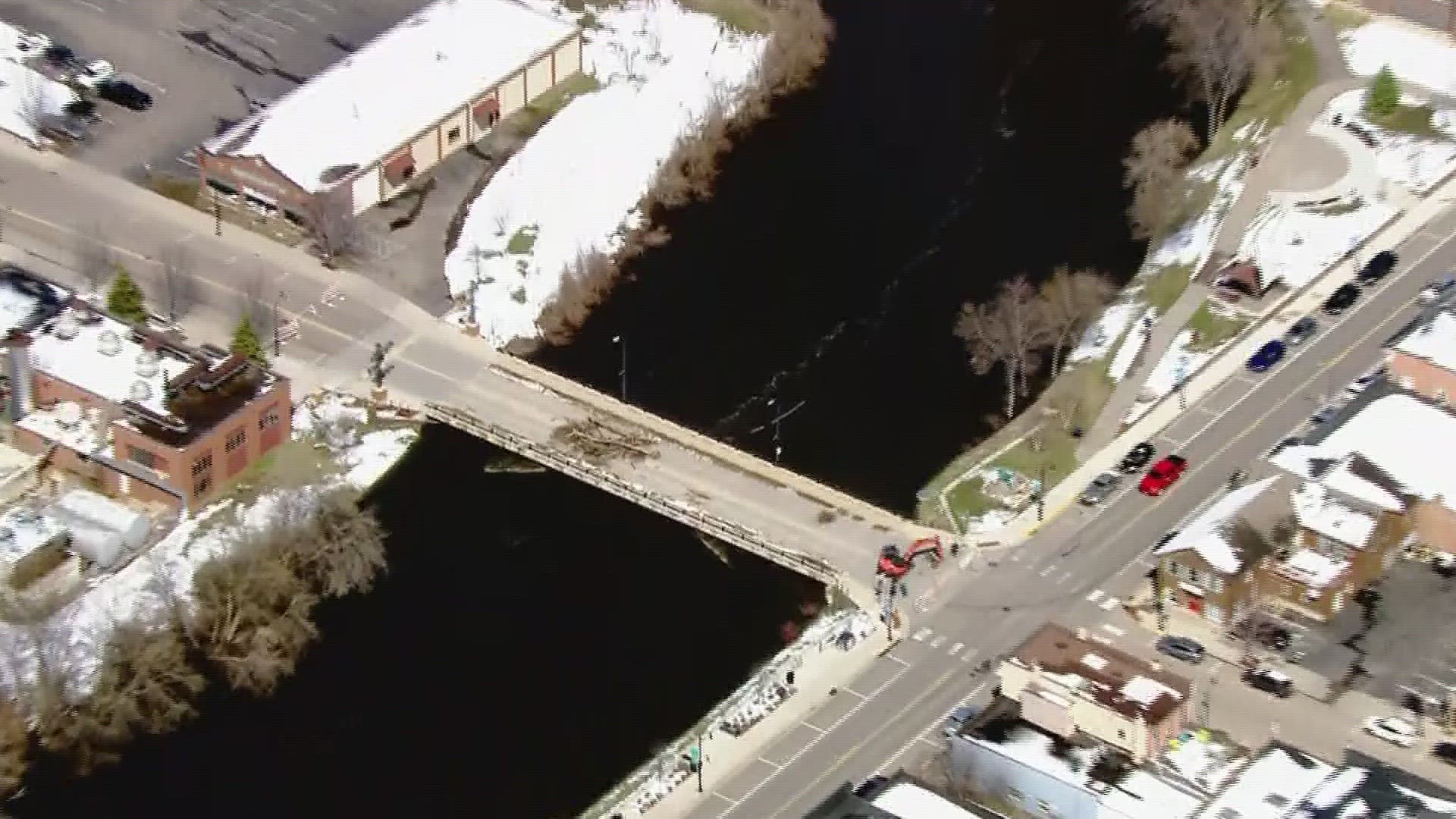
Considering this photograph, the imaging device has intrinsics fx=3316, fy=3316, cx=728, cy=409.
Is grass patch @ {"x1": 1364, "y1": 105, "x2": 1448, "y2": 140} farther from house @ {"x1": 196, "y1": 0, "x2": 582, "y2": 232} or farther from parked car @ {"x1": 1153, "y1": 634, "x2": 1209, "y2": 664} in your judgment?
parked car @ {"x1": 1153, "y1": 634, "x2": 1209, "y2": 664}

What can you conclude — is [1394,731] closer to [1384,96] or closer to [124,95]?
[1384,96]

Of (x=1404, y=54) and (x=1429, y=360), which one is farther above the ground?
(x=1404, y=54)

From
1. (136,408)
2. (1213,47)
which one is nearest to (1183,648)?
(136,408)

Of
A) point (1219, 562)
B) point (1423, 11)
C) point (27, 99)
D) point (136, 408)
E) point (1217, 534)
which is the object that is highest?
point (1423, 11)

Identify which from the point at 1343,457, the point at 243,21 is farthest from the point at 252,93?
the point at 1343,457

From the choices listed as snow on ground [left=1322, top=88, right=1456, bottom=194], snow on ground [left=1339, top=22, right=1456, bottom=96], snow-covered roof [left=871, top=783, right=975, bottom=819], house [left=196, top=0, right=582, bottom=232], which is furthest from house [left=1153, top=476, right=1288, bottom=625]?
house [left=196, top=0, right=582, bottom=232]

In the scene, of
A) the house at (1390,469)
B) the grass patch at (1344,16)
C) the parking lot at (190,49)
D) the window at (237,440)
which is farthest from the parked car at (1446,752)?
the parking lot at (190,49)
